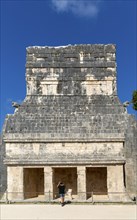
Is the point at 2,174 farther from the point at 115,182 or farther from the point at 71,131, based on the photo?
the point at 115,182

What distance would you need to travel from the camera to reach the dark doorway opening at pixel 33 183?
1973 cm

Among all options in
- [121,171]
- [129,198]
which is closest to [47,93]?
[121,171]

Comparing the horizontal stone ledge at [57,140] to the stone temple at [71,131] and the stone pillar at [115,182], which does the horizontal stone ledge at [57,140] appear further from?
the stone pillar at [115,182]

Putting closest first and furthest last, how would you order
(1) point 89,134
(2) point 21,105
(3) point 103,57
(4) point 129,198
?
(4) point 129,198 < (1) point 89,134 < (2) point 21,105 < (3) point 103,57

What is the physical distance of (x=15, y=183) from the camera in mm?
18953

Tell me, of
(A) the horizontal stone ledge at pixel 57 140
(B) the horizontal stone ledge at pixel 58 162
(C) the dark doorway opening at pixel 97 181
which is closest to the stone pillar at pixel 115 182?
(B) the horizontal stone ledge at pixel 58 162

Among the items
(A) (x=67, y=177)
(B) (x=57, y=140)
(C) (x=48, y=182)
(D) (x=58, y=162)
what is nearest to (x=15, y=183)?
(C) (x=48, y=182)

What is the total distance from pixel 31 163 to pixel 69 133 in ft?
9.37

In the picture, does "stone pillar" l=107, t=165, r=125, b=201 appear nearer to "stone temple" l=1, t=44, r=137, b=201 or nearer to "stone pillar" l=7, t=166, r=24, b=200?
"stone temple" l=1, t=44, r=137, b=201

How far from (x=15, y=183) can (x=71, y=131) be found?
14.7ft

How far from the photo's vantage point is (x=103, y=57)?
22.3 metres

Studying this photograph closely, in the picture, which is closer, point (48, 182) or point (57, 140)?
point (48, 182)

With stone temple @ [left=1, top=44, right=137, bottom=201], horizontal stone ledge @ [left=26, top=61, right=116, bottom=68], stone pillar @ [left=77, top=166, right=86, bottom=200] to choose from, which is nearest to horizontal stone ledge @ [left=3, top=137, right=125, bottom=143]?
stone temple @ [left=1, top=44, right=137, bottom=201]

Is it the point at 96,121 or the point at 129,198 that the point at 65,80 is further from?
the point at 129,198
